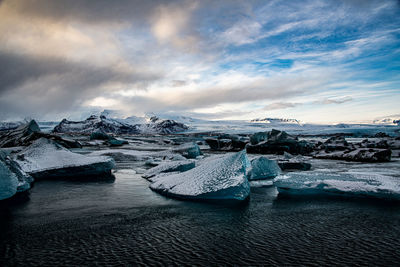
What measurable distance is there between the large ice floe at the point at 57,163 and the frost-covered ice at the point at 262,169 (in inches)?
184

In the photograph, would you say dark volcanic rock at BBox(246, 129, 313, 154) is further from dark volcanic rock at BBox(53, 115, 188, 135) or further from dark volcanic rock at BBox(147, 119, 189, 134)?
dark volcanic rock at BBox(147, 119, 189, 134)

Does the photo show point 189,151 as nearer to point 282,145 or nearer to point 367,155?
point 282,145

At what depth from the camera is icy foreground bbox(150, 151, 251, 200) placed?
18.0ft

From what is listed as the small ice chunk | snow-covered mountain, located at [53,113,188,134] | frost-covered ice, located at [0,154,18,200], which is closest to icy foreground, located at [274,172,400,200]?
the small ice chunk

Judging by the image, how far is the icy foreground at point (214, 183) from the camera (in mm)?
5478

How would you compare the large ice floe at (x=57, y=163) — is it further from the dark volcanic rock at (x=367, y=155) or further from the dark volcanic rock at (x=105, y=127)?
the dark volcanic rock at (x=105, y=127)

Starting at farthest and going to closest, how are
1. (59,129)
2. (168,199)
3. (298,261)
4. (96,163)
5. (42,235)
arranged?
(59,129) → (96,163) → (168,199) → (42,235) → (298,261)

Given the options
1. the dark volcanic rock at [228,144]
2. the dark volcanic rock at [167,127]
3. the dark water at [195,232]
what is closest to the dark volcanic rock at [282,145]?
the dark volcanic rock at [228,144]

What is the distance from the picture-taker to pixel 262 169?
8359 mm

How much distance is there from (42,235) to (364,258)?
419cm

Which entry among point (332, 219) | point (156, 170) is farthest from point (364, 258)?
point (156, 170)

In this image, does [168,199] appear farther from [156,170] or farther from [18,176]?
[18,176]

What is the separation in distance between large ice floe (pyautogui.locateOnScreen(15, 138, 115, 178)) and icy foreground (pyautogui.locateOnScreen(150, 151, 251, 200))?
118 inches

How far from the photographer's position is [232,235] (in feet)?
12.5
